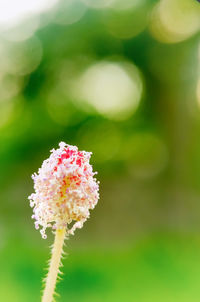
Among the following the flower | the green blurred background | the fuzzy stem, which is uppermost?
the green blurred background

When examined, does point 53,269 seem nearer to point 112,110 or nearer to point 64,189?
point 64,189

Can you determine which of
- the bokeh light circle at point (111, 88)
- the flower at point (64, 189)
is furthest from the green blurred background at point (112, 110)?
the flower at point (64, 189)

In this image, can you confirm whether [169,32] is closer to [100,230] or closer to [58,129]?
[58,129]

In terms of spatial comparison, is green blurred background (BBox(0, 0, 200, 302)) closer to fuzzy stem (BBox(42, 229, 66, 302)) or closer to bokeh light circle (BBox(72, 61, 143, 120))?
bokeh light circle (BBox(72, 61, 143, 120))

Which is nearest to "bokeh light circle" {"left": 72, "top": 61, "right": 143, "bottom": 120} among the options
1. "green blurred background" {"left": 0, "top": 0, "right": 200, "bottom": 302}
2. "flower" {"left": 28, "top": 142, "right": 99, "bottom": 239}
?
"green blurred background" {"left": 0, "top": 0, "right": 200, "bottom": 302}

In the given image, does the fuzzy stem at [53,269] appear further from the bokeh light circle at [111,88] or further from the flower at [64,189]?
the bokeh light circle at [111,88]

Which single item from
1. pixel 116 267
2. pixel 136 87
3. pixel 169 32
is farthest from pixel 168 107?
pixel 116 267
